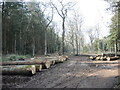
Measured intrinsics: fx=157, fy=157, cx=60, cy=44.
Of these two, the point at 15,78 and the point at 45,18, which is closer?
the point at 15,78

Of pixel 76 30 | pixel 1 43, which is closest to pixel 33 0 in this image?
pixel 1 43

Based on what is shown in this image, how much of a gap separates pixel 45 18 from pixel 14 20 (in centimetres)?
719

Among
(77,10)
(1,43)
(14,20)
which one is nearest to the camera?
(1,43)

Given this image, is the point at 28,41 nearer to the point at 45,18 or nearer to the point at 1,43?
the point at 45,18

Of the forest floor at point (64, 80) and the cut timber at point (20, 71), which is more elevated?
the cut timber at point (20, 71)

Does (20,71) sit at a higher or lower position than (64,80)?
higher

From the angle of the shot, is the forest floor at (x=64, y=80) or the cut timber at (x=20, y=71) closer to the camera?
the forest floor at (x=64, y=80)

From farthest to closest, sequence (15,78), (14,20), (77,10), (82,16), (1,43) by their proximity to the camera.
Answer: (82,16) < (77,10) < (14,20) < (1,43) < (15,78)

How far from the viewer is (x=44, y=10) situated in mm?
33156

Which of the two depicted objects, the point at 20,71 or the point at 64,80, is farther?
the point at 20,71

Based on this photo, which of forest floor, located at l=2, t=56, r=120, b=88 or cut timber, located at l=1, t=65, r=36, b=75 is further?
cut timber, located at l=1, t=65, r=36, b=75

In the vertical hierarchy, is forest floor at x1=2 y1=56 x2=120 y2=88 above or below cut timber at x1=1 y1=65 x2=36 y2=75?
below

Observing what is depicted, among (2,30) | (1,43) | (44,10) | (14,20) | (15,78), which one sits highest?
(44,10)

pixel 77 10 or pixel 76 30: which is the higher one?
pixel 77 10
